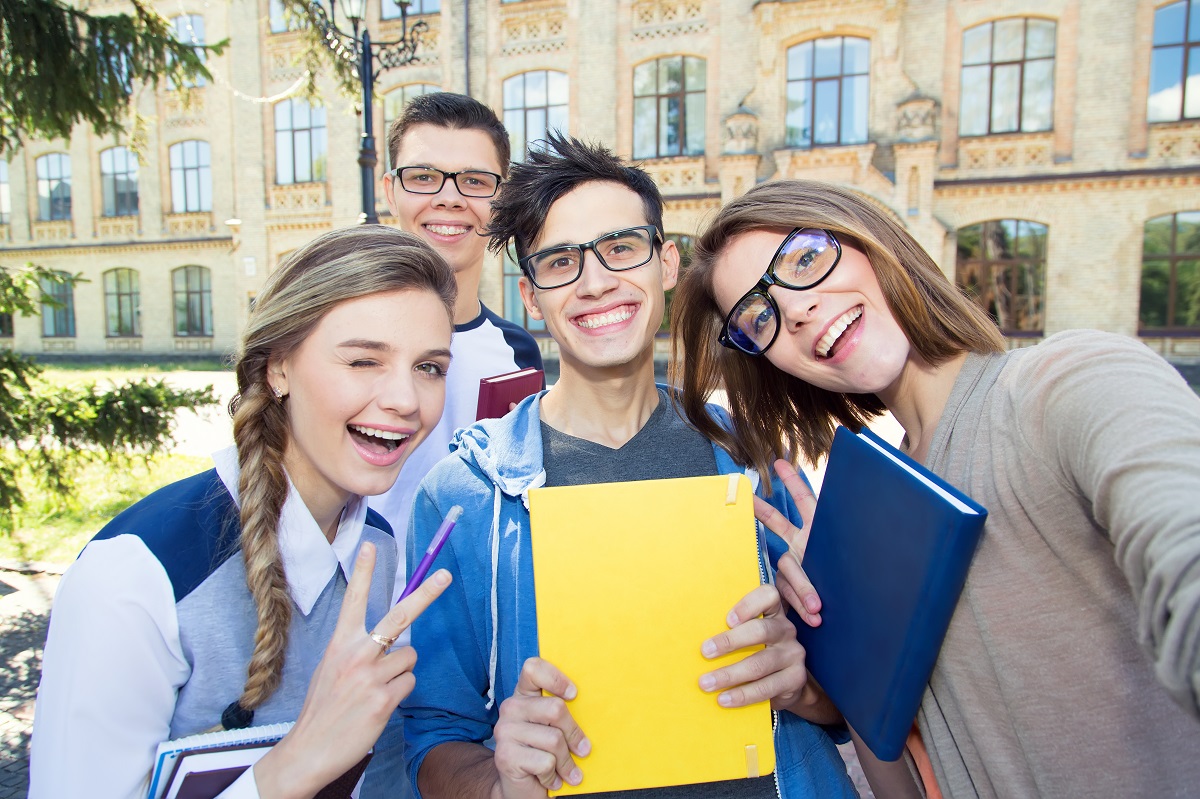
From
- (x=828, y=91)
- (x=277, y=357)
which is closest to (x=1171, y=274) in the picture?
(x=828, y=91)

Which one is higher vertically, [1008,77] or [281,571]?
[1008,77]

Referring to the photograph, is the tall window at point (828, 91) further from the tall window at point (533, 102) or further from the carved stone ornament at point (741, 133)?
the tall window at point (533, 102)

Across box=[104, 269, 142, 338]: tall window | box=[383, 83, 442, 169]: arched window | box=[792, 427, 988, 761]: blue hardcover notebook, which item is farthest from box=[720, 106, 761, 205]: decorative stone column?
box=[104, 269, 142, 338]: tall window

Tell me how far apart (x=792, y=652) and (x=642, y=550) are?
1.32 feet

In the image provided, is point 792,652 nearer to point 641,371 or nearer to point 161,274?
point 641,371

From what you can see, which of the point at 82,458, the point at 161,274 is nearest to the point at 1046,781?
the point at 82,458

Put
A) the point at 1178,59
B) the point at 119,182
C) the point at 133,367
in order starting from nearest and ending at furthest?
the point at 1178,59
the point at 133,367
the point at 119,182

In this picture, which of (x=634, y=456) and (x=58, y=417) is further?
(x=58, y=417)

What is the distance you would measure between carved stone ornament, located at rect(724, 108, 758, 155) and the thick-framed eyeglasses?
710 inches

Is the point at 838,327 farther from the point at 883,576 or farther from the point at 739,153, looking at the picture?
the point at 739,153

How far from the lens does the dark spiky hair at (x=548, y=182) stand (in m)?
2.00

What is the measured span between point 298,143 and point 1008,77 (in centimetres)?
2014

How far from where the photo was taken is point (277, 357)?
1.72 meters

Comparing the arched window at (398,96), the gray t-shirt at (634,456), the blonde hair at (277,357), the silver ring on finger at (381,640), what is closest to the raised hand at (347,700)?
the silver ring on finger at (381,640)
